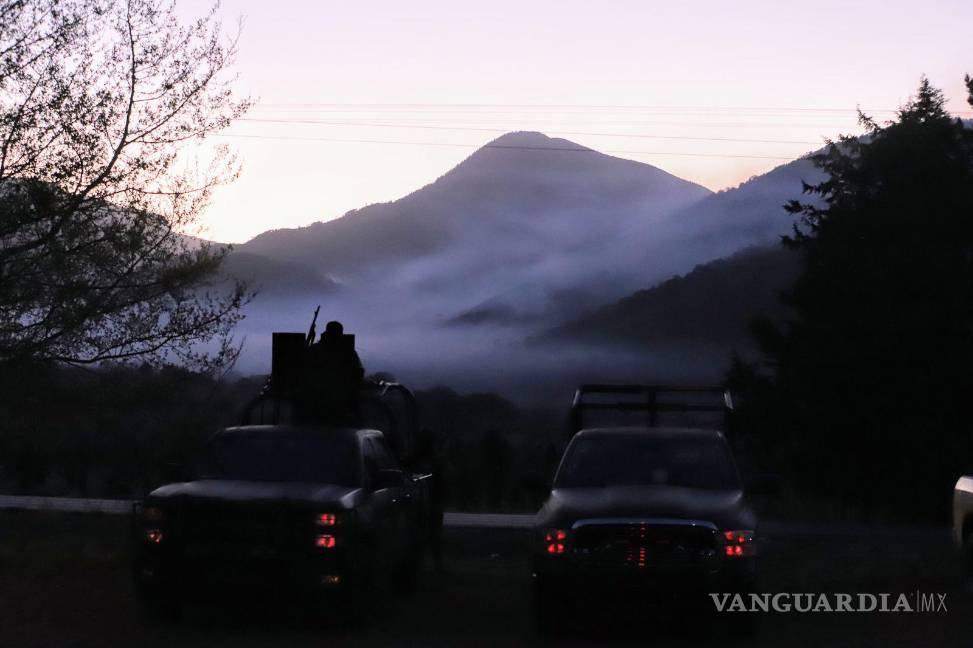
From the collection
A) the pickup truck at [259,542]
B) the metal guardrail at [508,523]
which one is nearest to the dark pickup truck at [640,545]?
the pickup truck at [259,542]

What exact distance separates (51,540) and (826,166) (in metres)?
33.4

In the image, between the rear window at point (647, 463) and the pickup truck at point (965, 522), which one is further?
the pickup truck at point (965, 522)

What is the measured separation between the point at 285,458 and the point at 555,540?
9.26 ft

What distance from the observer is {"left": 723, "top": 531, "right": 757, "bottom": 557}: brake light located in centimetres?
1082

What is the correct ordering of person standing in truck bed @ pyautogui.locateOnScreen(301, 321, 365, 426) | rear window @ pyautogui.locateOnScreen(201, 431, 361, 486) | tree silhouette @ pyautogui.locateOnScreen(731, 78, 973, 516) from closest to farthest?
1. rear window @ pyautogui.locateOnScreen(201, 431, 361, 486)
2. person standing in truck bed @ pyautogui.locateOnScreen(301, 321, 365, 426)
3. tree silhouette @ pyautogui.locateOnScreen(731, 78, 973, 516)

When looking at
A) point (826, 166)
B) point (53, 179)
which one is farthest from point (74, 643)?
point (826, 166)

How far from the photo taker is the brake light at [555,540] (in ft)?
36.0

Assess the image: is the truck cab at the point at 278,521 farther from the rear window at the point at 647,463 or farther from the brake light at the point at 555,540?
the rear window at the point at 647,463

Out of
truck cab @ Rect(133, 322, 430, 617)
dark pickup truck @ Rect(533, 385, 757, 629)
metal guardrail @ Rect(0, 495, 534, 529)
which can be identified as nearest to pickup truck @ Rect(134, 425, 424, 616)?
truck cab @ Rect(133, 322, 430, 617)

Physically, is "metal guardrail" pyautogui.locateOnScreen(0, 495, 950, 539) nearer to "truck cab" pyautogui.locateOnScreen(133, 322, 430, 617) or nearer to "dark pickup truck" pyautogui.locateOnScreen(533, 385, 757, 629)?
"truck cab" pyautogui.locateOnScreen(133, 322, 430, 617)

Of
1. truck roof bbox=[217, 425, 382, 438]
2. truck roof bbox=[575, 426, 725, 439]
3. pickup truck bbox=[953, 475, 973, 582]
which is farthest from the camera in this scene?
pickup truck bbox=[953, 475, 973, 582]

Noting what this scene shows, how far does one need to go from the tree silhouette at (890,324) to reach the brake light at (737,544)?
33259 millimetres

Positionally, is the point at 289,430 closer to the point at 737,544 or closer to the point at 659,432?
the point at 659,432

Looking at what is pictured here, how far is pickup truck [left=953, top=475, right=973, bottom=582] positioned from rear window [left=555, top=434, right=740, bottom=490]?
9.05 ft
